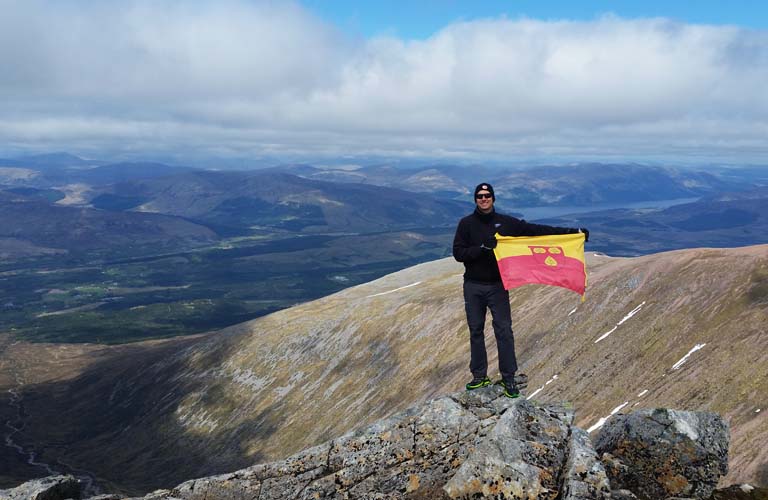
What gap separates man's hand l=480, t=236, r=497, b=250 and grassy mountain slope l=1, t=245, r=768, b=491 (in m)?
30.7

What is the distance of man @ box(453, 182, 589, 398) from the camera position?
2111cm

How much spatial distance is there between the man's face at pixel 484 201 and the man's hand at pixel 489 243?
1.14 m

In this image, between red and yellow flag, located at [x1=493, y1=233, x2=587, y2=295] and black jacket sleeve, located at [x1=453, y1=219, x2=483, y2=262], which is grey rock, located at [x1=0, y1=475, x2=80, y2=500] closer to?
black jacket sleeve, located at [x1=453, y1=219, x2=483, y2=262]

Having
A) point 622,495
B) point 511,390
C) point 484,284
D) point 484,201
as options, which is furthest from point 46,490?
point 622,495

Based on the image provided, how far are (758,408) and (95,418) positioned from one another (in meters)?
189

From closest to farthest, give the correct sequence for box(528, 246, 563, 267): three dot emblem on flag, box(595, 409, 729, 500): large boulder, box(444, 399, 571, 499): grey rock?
box(444, 399, 571, 499): grey rock < box(595, 409, 729, 500): large boulder < box(528, 246, 563, 267): three dot emblem on flag

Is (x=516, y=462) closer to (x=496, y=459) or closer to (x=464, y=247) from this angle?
(x=496, y=459)

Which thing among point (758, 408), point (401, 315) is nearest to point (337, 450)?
point (758, 408)

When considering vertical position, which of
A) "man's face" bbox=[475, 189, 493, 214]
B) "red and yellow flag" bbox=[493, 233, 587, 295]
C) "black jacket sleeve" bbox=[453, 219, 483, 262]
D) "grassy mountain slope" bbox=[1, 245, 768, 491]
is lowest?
"grassy mountain slope" bbox=[1, 245, 768, 491]

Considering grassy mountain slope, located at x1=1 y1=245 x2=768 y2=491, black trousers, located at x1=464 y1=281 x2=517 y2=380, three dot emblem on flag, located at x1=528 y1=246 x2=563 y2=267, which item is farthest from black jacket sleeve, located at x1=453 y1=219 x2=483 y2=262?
grassy mountain slope, located at x1=1 y1=245 x2=768 y2=491

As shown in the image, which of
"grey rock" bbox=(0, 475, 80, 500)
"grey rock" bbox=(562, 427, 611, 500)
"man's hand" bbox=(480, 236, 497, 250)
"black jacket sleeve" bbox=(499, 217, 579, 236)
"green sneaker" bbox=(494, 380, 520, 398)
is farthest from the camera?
"grey rock" bbox=(0, 475, 80, 500)

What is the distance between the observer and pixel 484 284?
70.2 feet

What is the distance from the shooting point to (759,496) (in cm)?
1706

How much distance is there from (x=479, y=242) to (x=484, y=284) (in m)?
1.75
